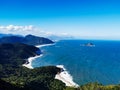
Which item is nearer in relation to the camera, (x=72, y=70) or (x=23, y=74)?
(x=23, y=74)

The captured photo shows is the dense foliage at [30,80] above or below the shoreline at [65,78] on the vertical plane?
above

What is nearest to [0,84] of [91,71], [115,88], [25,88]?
[25,88]

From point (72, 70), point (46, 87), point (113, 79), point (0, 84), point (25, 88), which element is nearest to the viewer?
point (0, 84)

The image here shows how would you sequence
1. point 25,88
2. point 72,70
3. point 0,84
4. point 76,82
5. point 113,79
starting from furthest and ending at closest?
point 72,70
point 113,79
point 76,82
point 25,88
point 0,84

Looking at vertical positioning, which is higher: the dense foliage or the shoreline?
the dense foliage

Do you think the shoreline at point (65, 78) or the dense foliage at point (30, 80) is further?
the shoreline at point (65, 78)

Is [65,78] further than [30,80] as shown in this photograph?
Yes

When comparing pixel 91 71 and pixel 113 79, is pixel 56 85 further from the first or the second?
pixel 91 71

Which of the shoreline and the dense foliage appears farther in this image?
the shoreline

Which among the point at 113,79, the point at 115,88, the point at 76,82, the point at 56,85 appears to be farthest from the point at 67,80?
the point at 115,88

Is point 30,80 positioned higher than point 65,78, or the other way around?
point 30,80
